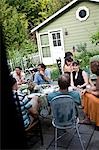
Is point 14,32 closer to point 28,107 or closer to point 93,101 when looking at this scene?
point 93,101

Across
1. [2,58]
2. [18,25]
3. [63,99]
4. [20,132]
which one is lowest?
[63,99]

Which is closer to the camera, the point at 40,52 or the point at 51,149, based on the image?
the point at 51,149

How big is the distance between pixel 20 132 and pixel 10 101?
96 mm

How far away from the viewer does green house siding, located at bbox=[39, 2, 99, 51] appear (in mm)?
14688

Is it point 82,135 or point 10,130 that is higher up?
point 10,130

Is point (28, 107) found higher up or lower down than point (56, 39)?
lower down

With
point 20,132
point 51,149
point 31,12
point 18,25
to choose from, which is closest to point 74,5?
point 18,25

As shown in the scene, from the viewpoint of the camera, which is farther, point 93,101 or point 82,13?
point 82,13

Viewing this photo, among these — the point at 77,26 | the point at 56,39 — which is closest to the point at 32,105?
the point at 77,26

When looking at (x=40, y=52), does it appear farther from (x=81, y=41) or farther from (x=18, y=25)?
(x=18, y=25)

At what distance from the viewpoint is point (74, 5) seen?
586 inches

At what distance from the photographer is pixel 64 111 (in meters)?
3.47

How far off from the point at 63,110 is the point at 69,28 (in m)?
12.1

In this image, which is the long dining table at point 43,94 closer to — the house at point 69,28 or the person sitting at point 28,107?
the person sitting at point 28,107
